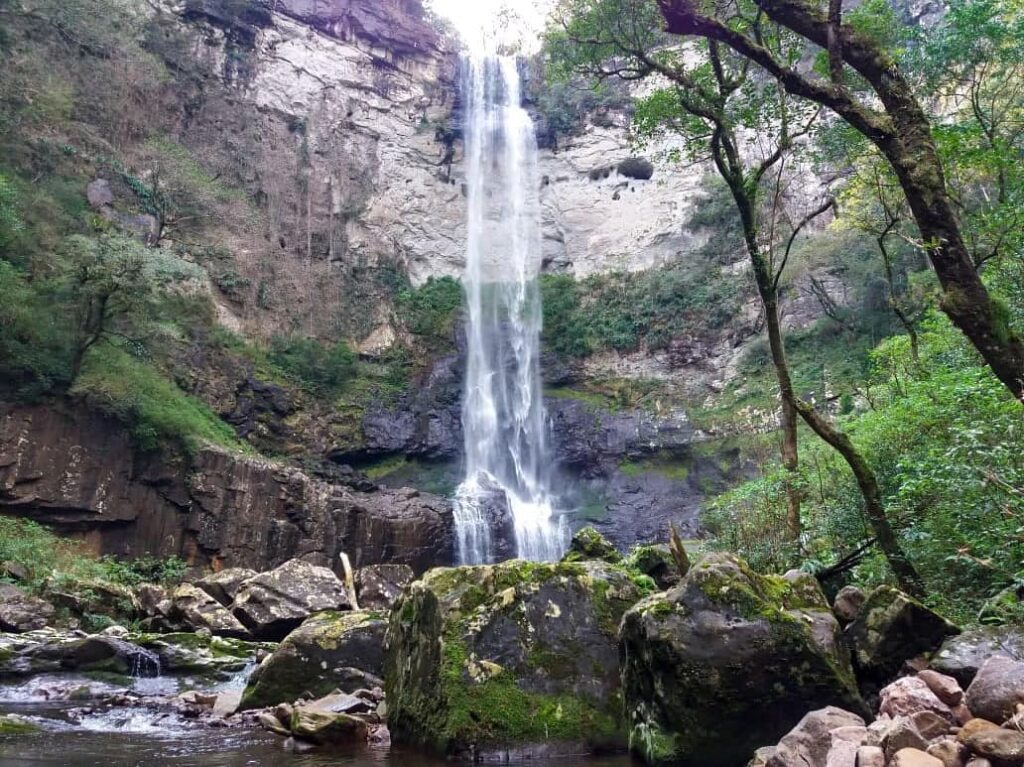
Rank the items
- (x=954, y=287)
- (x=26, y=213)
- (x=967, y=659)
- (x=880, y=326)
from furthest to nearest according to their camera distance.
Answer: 1. (x=880, y=326)
2. (x=26, y=213)
3. (x=954, y=287)
4. (x=967, y=659)

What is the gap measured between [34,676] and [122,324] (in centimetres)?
1174

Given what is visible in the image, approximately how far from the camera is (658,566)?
28.5 ft

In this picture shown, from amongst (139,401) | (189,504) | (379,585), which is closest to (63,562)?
(189,504)

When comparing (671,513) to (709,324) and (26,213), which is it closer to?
(709,324)

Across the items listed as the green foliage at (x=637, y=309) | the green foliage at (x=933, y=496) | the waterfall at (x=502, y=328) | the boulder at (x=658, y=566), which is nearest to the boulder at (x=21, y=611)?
the boulder at (x=658, y=566)

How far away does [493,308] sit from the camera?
3194cm

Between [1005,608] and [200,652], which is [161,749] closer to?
[200,652]

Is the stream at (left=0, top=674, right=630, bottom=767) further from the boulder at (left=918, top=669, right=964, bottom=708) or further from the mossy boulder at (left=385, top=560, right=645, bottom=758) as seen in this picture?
the boulder at (left=918, top=669, right=964, bottom=708)

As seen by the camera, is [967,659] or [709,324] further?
[709,324]

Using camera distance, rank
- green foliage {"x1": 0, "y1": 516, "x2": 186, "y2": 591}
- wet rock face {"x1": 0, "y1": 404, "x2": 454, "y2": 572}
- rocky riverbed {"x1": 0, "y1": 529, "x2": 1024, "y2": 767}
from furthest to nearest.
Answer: wet rock face {"x1": 0, "y1": 404, "x2": 454, "y2": 572}, green foliage {"x1": 0, "y1": 516, "x2": 186, "y2": 591}, rocky riverbed {"x1": 0, "y1": 529, "x2": 1024, "y2": 767}

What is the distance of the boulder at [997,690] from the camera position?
3258mm

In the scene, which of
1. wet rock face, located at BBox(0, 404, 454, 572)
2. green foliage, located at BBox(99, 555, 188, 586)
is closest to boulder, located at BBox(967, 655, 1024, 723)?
green foliage, located at BBox(99, 555, 188, 586)

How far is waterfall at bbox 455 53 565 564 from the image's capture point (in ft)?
77.8

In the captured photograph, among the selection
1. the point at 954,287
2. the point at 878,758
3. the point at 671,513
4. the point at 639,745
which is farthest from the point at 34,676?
the point at 671,513
